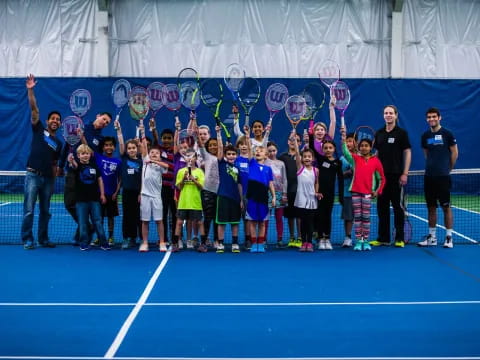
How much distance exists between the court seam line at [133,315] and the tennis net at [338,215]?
2.45m

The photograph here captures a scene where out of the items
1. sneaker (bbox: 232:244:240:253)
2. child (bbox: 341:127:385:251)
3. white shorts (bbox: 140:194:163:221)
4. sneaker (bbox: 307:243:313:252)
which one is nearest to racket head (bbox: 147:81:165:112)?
white shorts (bbox: 140:194:163:221)

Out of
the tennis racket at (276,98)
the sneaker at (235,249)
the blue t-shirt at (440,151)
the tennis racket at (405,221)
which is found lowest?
the sneaker at (235,249)

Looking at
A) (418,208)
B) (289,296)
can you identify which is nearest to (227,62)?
(418,208)

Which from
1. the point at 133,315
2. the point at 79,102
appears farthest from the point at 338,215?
the point at 133,315

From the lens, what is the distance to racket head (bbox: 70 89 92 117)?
9227 mm

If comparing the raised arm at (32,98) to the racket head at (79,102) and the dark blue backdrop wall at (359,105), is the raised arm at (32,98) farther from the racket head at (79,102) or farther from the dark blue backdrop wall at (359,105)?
the dark blue backdrop wall at (359,105)

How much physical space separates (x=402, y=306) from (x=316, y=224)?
3.20 m

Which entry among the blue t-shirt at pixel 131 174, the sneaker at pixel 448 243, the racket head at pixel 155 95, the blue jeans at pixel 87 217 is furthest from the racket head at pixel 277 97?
the sneaker at pixel 448 243

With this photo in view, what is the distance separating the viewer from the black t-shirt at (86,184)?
27.6ft

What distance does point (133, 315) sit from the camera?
5234 mm

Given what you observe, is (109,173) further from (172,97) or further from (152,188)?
(172,97)

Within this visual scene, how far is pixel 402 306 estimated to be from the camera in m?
5.54

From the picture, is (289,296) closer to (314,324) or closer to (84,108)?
(314,324)

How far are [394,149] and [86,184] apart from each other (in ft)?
12.8
